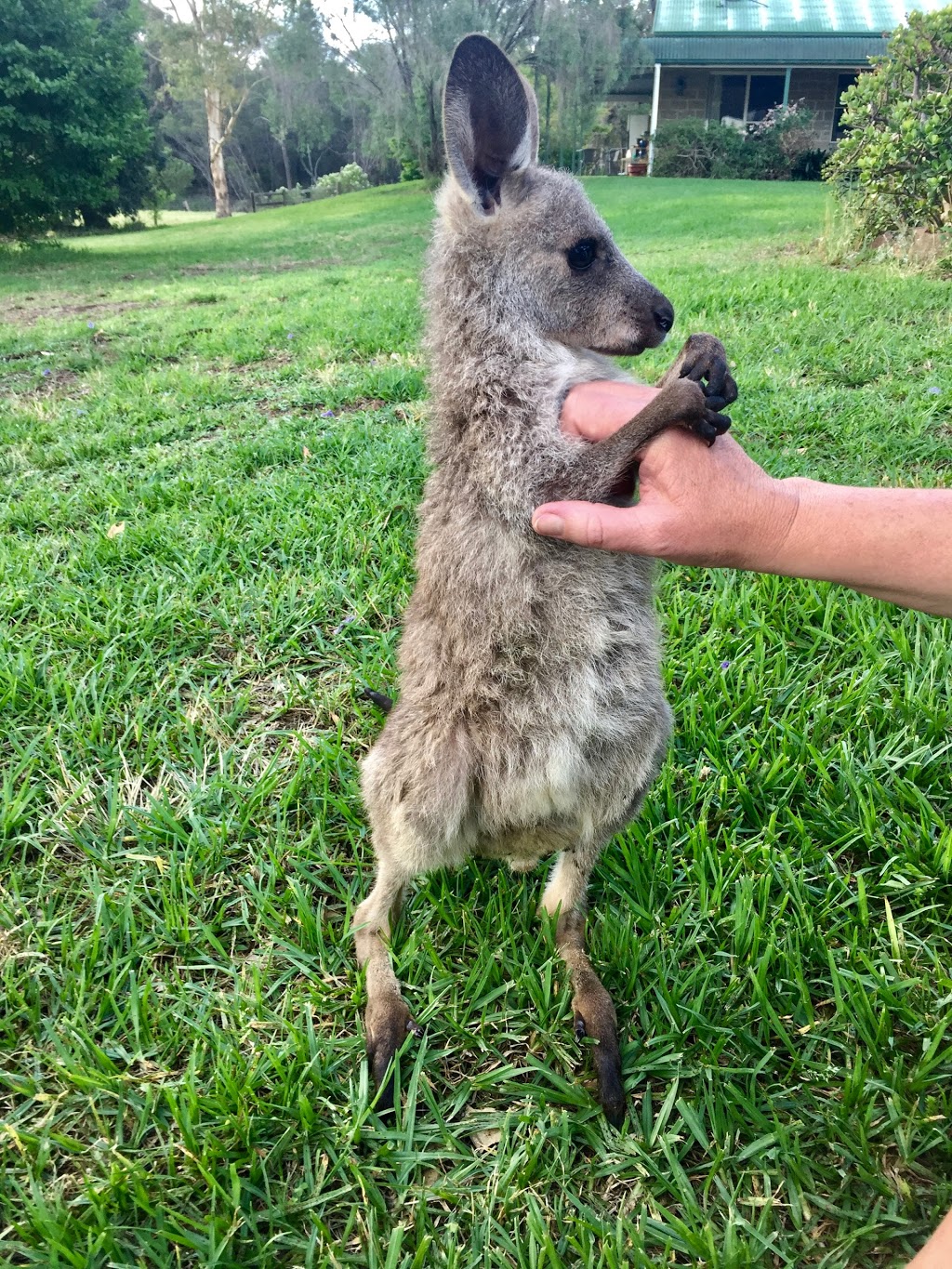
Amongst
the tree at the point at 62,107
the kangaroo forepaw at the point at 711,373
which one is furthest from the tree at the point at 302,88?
the kangaroo forepaw at the point at 711,373

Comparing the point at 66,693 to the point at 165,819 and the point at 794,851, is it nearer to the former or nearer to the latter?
the point at 165,819

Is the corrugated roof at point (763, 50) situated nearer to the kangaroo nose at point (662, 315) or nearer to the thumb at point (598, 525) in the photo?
the kangaroo nose at point (662, 315)

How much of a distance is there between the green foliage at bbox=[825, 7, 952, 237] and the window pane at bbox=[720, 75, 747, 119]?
22.9m

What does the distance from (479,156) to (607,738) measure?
64.0 inches

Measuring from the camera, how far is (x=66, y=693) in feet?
8.80

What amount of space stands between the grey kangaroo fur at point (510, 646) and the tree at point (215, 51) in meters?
34.7

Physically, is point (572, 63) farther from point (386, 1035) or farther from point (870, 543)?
point (386, 1035)

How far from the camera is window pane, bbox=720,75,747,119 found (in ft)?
90.8

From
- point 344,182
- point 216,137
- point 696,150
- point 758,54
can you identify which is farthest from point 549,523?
point 344,182

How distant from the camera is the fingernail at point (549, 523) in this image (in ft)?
5.68

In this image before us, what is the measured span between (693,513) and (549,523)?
299mm

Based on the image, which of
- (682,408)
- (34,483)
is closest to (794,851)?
(682,408)

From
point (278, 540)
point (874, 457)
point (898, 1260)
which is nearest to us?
point (898, 1260)

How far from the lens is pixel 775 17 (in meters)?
27.4
